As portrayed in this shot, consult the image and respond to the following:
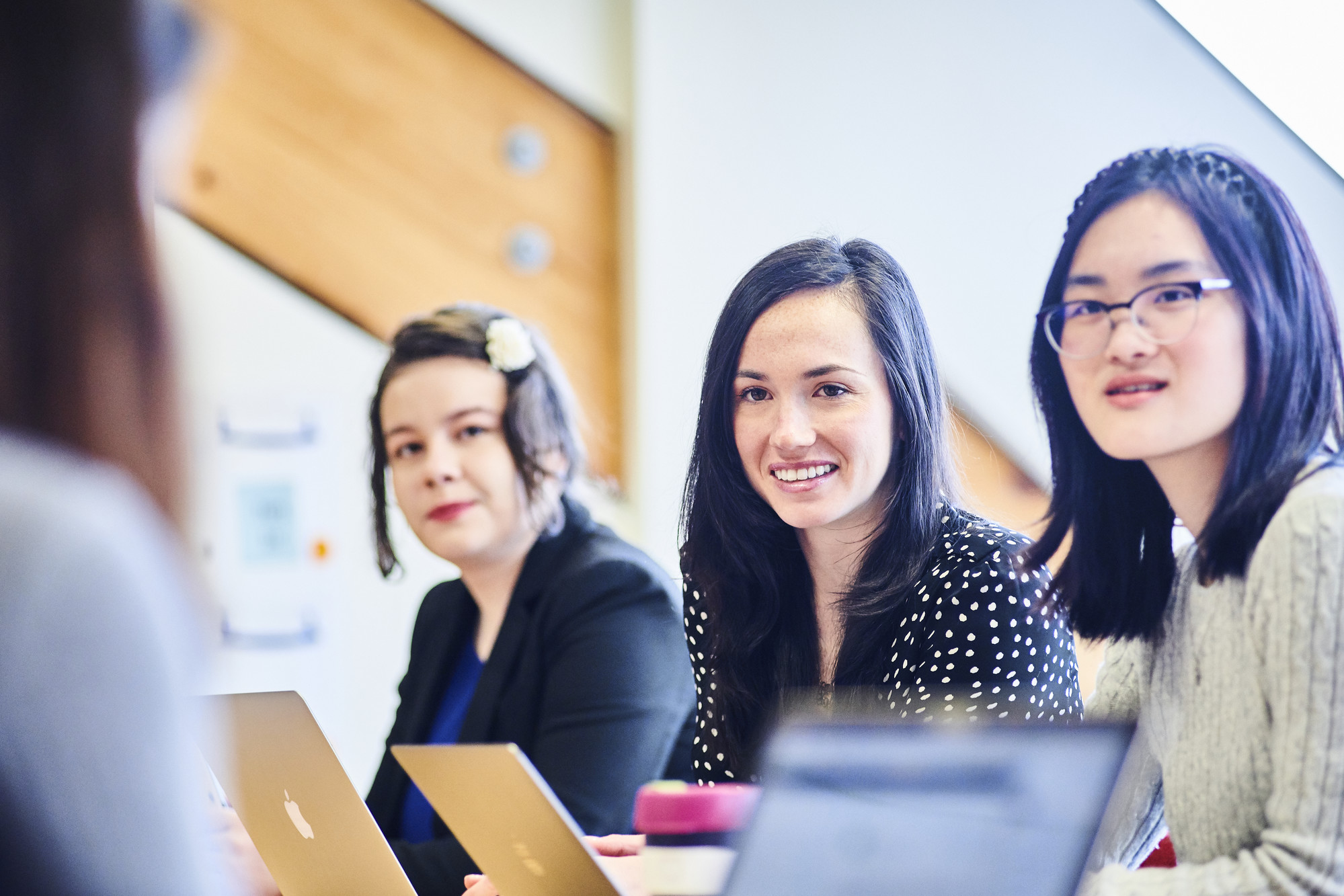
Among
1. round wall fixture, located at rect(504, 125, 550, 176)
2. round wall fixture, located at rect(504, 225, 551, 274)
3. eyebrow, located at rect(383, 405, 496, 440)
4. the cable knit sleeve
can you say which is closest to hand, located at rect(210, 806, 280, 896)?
eyebrow, located at rect(383, 405, 496, 440)

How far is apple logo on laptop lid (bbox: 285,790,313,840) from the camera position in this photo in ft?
4.20

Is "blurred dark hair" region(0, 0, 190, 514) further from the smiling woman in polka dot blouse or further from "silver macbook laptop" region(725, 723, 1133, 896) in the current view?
the smiling woman in polka dot blouse

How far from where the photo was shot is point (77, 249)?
22.9 inches

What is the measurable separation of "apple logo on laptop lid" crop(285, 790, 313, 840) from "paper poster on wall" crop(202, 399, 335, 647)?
187cm

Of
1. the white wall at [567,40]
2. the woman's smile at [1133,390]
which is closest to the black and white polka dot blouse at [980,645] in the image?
the woman's smile at [1133,390]

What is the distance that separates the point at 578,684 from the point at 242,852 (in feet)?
1.70

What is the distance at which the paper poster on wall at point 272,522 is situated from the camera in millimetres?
3066

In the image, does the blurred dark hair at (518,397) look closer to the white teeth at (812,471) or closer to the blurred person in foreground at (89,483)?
the white teeth at (812,471)

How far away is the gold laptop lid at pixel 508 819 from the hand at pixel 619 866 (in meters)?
0.03

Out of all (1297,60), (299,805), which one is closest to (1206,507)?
(299,805)

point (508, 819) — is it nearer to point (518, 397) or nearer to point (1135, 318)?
point (1135, 318)

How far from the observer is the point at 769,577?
1.58 meters

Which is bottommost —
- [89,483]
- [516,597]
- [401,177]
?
[516,597]

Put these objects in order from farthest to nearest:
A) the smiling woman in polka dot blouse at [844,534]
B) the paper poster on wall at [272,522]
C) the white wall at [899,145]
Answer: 1. the paper poster on wall at [272,522]
2. the white wall at [899,145]
3. the smiling woman in polka dot blouse at [844,534]
